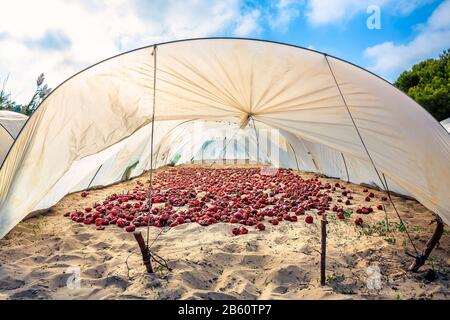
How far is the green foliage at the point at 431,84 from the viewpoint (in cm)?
1403

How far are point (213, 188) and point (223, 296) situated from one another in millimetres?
4699

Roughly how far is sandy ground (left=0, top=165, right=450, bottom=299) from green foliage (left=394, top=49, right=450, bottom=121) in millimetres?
11491

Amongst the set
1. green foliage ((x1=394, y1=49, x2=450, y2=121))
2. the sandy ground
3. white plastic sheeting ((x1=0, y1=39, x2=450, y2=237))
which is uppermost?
green foliage ((x1=394, y1=49, x2=450, y2=121))

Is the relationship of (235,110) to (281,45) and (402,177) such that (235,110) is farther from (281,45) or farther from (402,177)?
(402,177)

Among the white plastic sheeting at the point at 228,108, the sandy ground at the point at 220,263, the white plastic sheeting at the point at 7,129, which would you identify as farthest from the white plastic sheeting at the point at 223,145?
the white plastic sheeting at the point at 228,108

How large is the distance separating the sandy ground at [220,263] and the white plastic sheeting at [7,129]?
3.54 meters

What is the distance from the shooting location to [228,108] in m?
3.85

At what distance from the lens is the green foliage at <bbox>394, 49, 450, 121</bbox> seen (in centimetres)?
1403

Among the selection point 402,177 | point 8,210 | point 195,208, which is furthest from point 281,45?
point 8,210

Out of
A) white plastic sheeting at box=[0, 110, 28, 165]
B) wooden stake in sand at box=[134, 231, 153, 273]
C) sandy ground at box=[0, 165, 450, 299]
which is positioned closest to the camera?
sandy ground at box=[0, 165, 450, 299]

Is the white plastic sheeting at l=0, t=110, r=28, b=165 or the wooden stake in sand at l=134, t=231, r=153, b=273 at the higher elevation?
the white plastic sheeting at l=0, t=110, r=28, b=165

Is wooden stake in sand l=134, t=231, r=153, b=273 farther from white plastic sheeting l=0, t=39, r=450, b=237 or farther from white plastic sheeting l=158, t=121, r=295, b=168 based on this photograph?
white plastic sheeting l=158, t=121, r=295, b=168

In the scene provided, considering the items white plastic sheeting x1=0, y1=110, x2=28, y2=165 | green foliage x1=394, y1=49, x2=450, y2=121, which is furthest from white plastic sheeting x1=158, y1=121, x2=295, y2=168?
green foliage x1=394, y1=49, x2=450, y2=121

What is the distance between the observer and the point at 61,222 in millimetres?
4875
